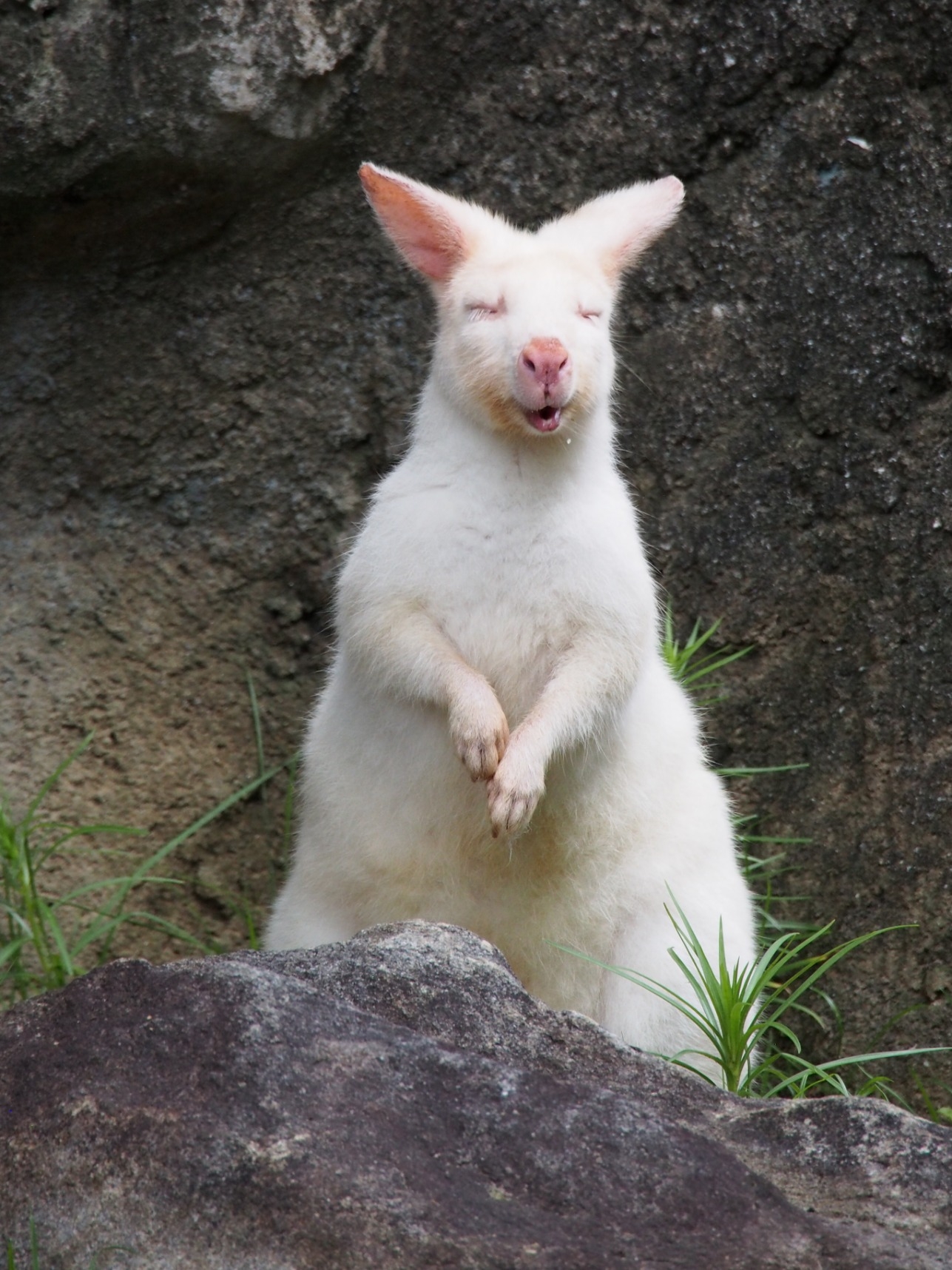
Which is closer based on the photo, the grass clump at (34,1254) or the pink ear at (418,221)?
the grass clump at (34,1254)

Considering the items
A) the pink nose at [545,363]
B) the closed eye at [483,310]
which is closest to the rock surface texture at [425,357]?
the closed eye at [483,310]

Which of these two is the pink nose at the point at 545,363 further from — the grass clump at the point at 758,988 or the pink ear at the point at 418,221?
the grass clump at the point at 758,988

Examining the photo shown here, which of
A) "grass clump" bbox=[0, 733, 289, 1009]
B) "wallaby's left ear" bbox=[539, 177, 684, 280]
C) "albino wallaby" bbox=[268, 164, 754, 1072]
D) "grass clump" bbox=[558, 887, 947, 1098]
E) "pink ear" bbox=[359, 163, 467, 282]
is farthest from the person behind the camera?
"grass clump" bbox=[0, 733, 289, 1009]

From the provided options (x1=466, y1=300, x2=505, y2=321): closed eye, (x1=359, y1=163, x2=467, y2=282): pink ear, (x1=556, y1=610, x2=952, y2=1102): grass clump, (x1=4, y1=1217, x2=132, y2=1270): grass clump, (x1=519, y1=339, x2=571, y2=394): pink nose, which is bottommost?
(x1=556, y1=610, x2=952, y2=1102): grass clump

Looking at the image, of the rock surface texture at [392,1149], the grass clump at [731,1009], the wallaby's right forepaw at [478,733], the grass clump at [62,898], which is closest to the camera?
the rock surface texture at [392,1149]

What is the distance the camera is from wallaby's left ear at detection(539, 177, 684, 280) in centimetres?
471

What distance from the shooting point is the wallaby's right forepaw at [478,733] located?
425 centimetres

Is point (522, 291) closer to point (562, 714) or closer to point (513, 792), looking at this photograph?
point (562, 714)

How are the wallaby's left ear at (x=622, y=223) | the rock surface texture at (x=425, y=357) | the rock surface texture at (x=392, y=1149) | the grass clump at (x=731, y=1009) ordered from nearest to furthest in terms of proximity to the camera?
the rock surface texture at (x=392, y=1149), the grass clump at (x=731, y=1009), the wallaby's left ear at (x=622, y=223), the rock surface texture at (x=425, y=357)

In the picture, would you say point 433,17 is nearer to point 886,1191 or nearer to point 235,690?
point 235,690

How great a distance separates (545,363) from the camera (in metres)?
4.19

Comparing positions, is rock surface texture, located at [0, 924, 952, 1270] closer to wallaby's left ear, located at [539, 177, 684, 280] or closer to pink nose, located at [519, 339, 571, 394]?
pink nose, located at [519, 339, 571, 394]

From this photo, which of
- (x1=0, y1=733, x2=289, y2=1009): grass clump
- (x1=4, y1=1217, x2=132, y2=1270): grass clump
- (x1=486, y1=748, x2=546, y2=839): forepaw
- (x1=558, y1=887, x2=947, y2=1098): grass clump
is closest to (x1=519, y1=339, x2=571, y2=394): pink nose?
(x1=486, y1=748, x2=546, y2=839): forepaw

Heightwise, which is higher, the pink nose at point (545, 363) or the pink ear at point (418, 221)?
the pink ear at point (418, 221)
